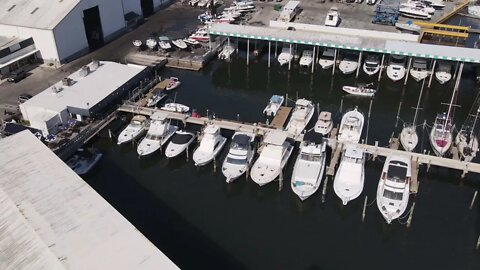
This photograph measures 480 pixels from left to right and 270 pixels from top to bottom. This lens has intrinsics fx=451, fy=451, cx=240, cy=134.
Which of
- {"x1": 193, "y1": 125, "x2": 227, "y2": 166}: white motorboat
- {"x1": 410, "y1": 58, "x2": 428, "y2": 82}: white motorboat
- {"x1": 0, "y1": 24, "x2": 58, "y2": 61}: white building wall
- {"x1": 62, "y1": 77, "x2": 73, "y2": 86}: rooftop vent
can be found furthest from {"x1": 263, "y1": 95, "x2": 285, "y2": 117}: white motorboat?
{"x1": 0, "y1": 24, "x2": 58, "y2": 61}: white building wall

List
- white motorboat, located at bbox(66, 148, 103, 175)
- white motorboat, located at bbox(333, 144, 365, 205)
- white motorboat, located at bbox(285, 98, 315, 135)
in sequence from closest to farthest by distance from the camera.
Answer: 1. white motorboat, located at bbox(333, 144, 365, 205)
2. white motorboat, located at bbox(66, 148, 103, 175)
3. white motorboat, located at bbox(285, 98, 315, 135)

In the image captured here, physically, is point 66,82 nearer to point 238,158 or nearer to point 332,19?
point 238,158

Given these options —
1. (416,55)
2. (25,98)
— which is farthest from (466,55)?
(25,98)

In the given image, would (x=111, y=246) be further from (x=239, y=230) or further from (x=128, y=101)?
(x=128, y=101)

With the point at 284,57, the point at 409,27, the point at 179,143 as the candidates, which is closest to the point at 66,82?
the point at 179,143

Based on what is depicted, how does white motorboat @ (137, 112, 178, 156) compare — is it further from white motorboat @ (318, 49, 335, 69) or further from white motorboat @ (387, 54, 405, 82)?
white motorboat @ (387, 54, 405, 82)

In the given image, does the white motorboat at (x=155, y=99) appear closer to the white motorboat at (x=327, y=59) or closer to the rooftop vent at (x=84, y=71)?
the rooftop vent at (x=84, y=71)
